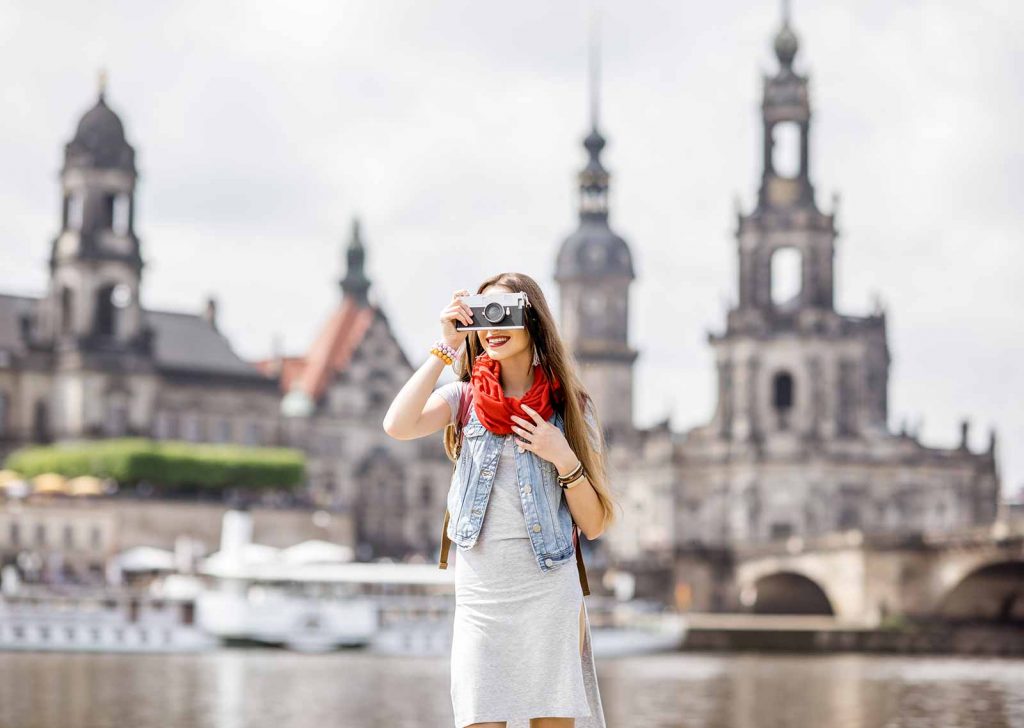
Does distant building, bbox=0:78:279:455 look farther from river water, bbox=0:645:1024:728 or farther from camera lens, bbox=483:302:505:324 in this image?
camera lens, bbox=483:302:505:324

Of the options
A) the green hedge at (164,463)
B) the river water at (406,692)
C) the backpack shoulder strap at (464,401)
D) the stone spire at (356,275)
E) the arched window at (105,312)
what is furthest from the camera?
the stone spire at (356,275)

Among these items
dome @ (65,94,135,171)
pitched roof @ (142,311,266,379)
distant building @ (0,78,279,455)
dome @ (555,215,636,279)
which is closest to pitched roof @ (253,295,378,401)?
pitched roof @ (142,311,266,379)

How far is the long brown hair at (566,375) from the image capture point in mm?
8375

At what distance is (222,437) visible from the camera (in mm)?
93812

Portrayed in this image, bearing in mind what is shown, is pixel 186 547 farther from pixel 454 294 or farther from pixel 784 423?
pixel 454 294

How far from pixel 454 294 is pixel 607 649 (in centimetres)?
5960

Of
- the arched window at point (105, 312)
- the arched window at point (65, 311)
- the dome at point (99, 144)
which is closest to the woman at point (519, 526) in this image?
the dome at point (99, 144)

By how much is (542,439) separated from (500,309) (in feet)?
1.67

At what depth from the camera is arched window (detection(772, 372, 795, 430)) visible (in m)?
98.8

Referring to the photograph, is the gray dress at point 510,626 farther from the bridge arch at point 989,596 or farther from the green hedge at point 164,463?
the bridge arch at point 989,596

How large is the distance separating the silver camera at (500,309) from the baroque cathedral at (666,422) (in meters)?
79.7

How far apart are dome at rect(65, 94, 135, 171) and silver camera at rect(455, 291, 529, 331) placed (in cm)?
7931

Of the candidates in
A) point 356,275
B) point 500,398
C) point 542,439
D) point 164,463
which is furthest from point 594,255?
point 542,439

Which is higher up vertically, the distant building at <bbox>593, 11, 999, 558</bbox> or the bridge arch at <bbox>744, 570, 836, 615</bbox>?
the distant building at <bbox>593, 11, 999, 558</bbox>
